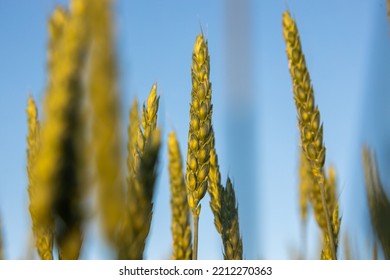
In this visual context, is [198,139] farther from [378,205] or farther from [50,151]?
[50,151]

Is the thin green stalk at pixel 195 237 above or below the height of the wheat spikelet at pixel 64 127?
above

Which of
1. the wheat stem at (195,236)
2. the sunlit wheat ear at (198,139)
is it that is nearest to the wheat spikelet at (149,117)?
the sunlit wheat ear at (198,139)

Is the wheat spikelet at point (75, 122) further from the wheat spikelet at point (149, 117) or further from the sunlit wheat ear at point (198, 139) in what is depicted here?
the sunlit wheat ear at point (198, 139)

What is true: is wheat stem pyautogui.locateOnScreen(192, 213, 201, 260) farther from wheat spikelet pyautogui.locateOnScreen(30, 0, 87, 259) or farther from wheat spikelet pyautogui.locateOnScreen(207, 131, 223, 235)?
wheat spikelet pyautogui.locateOnScreen(30, 0, 87, 259)

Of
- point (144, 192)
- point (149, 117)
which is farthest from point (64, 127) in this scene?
point (149, 117)
